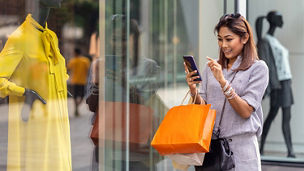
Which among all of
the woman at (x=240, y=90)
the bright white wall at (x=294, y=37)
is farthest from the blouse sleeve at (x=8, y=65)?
the bright white wall at (x=294, y=37)

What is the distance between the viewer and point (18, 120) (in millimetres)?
3465

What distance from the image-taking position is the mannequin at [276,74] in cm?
820

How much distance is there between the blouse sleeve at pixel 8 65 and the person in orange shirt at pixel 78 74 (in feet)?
1.74

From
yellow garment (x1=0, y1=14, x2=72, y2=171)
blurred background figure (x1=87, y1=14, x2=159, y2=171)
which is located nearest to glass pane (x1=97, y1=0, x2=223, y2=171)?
blurred background figure (x1=87, y1=14, x2=159, y2=171)

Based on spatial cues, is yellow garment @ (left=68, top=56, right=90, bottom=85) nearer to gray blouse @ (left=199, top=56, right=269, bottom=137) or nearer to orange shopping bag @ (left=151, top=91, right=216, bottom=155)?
orange shopping bag @ (left=151, top=91, right=216, bottom=155)

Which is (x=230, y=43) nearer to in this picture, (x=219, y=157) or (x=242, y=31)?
(x=242, y=31)

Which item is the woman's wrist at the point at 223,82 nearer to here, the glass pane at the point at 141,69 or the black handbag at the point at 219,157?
the black handbag at the point at 219,157

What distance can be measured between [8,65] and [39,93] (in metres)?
0.34

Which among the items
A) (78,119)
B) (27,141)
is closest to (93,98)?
(78,119)

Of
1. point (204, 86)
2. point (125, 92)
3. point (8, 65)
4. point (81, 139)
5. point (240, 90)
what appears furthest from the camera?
point (125, 92)

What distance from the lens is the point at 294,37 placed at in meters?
8.51

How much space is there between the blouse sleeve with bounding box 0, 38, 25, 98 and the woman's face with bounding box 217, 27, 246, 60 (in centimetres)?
134

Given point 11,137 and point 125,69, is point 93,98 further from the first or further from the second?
point 11,137

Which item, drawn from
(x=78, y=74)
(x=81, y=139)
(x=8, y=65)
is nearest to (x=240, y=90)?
(x=78, y=74)
